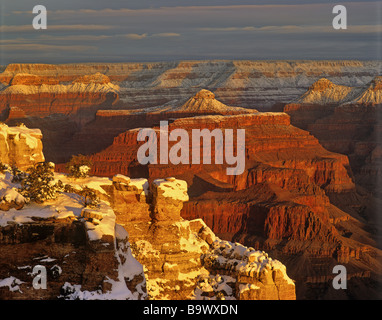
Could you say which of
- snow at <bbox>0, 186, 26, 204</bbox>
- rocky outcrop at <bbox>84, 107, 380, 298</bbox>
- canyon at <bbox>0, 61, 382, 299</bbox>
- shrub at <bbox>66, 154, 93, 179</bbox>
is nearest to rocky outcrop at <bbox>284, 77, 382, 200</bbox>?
canyon at <bbox>0, 61, 382, 299</bbox>

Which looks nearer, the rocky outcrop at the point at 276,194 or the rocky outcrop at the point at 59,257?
the rocky outcrop at the point at 59,257

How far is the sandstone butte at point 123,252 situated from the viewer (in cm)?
3075

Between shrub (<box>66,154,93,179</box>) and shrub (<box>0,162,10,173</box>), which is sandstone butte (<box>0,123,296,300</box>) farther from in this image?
shrub (<box>66,154,93,179</box>)

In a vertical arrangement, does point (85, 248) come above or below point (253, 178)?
above

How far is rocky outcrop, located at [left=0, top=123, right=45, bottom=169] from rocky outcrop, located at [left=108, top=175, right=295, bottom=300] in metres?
5.63

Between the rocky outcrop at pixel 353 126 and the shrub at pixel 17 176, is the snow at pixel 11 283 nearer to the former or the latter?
the shrub at pixel 17 176

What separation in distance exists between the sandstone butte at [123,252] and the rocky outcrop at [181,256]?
50 millimetres

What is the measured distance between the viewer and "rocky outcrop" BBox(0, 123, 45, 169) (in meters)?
50.3

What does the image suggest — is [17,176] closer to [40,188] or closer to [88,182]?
[40,188]

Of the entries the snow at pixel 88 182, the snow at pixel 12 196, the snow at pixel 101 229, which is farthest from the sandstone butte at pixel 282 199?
the snow at pixel 12 196
